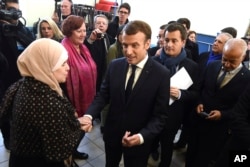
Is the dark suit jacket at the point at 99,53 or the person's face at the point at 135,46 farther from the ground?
the person's face at the point at 135,46

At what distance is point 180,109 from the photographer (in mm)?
1858

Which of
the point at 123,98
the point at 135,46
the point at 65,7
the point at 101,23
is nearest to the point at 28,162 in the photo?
the point at 123,98

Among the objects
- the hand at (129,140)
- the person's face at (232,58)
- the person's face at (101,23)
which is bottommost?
the hand at (129,140)

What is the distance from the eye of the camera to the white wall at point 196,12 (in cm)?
489

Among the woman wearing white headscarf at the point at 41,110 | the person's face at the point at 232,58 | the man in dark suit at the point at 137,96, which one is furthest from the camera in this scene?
the person's face at the point at 232,58

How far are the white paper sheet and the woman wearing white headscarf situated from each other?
92 cm

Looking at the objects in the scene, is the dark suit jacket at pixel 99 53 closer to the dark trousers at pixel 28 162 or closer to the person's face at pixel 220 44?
the person's face at pixel 220 44

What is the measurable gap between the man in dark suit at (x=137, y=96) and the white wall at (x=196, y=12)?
14.6 feet

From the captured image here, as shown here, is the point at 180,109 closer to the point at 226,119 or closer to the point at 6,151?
the point at 226,119

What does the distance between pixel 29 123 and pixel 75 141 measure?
0.95 feet

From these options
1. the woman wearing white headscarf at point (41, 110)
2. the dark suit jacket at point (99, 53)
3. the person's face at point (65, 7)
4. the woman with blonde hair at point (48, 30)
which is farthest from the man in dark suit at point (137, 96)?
the person's face at point (65, 7)

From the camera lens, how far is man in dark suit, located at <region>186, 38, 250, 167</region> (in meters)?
1.65

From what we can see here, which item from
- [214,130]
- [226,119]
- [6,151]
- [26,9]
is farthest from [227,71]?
[26,9]

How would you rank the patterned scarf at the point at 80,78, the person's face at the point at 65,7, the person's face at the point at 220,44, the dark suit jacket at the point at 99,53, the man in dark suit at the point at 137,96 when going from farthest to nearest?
the person's face at the point at 65,7 < the dark suit jacket at the point at 99,53 < the person's face at the point at 220,44 < the patterned scarf at the point at 80,78 < the man in dark suit at the point at 137,96
